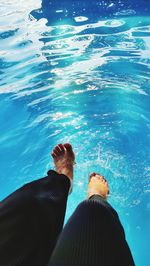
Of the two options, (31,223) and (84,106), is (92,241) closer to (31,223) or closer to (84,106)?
(31,223)

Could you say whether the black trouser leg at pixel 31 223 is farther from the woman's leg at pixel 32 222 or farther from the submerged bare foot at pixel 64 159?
the submerged bare foot at pixel 64 159

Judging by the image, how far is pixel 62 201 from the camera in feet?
5.36

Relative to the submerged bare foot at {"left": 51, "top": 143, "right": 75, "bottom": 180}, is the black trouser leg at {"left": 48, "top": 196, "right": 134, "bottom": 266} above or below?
below

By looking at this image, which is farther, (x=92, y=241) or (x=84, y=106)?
(x=84, y=106)

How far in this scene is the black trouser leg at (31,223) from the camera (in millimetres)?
1265

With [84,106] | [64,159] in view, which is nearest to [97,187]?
[64,159]

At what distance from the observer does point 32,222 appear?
1418 millimetres

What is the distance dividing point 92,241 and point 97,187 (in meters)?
1.38

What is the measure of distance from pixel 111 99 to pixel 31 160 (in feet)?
5.19

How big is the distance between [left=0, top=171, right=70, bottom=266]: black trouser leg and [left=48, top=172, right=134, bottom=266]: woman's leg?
8cm

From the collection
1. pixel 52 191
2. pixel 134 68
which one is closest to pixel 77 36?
pixel 134 68

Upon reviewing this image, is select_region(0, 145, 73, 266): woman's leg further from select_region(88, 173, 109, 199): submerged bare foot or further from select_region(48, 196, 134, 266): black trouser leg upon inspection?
select_region(88, 173, 109, 199): submerged bare foot

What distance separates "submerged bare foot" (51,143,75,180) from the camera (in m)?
2.57

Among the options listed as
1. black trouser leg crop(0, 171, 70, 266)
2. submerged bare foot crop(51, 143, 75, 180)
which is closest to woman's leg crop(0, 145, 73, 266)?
black trouser leg crop(0, 171, 70, 266)
